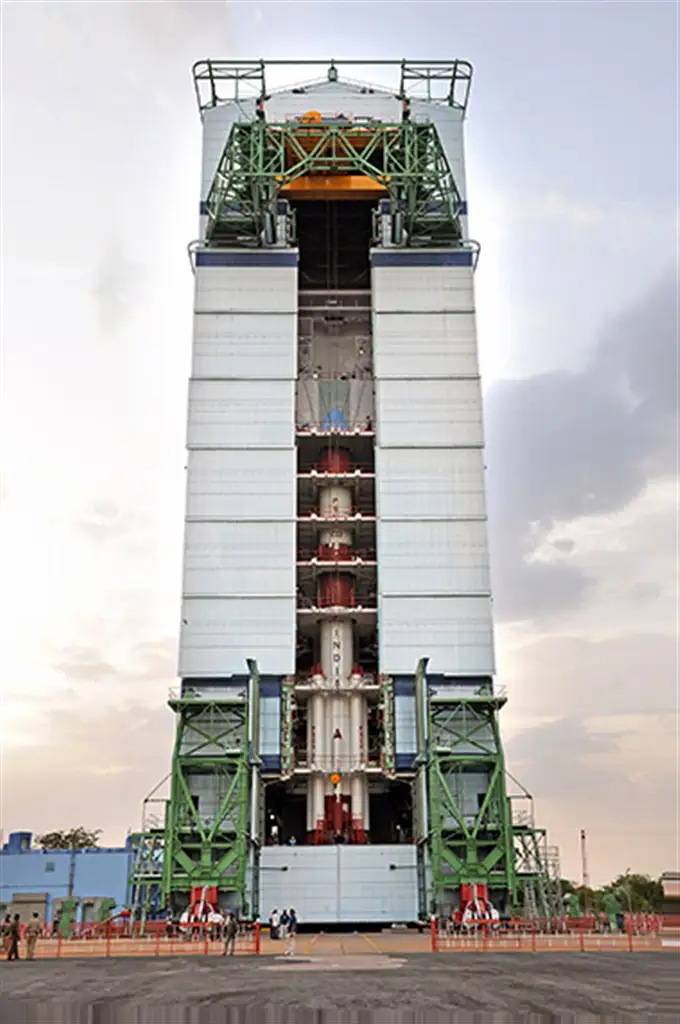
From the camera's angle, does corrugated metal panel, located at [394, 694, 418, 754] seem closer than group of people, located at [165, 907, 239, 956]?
No

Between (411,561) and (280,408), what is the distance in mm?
10790

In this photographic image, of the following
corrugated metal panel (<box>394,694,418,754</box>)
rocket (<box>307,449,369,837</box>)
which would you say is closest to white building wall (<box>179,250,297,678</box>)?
rocket (<box>307,449,369,837</box>)

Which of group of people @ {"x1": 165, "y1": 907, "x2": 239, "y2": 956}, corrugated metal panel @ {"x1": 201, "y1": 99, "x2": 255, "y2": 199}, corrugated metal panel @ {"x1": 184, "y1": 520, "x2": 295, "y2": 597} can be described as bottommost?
group of people @ {"x1": 165, "y1": 907, "x2": 239, "y2": 956}

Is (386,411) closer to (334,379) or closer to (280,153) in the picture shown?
(334,379)

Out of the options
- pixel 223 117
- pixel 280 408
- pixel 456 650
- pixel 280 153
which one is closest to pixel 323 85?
pixel 223 117

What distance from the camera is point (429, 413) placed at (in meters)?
56.8

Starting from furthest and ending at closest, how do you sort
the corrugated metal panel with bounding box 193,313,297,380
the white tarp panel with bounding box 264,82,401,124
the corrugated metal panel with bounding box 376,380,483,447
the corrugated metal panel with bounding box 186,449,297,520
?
the white tarp panel with bounding box 264,82,401,124 < the corrugated metal panel with bounding box 193,313,297,380 < the corrugated metal panel with bounding box 376,380,483,447 < the corrugated metal panel with bounding box 186,449,297,520

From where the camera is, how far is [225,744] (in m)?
50.6

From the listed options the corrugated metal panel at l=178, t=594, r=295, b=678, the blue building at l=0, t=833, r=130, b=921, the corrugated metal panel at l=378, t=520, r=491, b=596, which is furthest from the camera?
the blue building at l=0, t=833, r=130, b=921

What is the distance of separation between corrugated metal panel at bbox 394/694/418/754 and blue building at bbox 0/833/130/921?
148ft

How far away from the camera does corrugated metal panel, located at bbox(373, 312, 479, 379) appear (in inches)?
2272

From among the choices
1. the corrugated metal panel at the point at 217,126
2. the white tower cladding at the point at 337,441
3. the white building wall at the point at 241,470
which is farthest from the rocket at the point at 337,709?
the corrugated metal panel at the point at 217,126

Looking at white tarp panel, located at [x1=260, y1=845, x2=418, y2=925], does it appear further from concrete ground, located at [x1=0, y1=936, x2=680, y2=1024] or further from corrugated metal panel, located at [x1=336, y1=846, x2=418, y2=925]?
concrete ground, located at [x1=0, y1=936, x2=680, y2=1024]

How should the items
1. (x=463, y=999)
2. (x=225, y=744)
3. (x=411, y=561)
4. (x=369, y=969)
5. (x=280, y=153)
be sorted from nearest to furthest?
(x=463, y=999), (x=369, y=969), (x=225, y=744), (x=411, y=561), (x=280, y=153)
